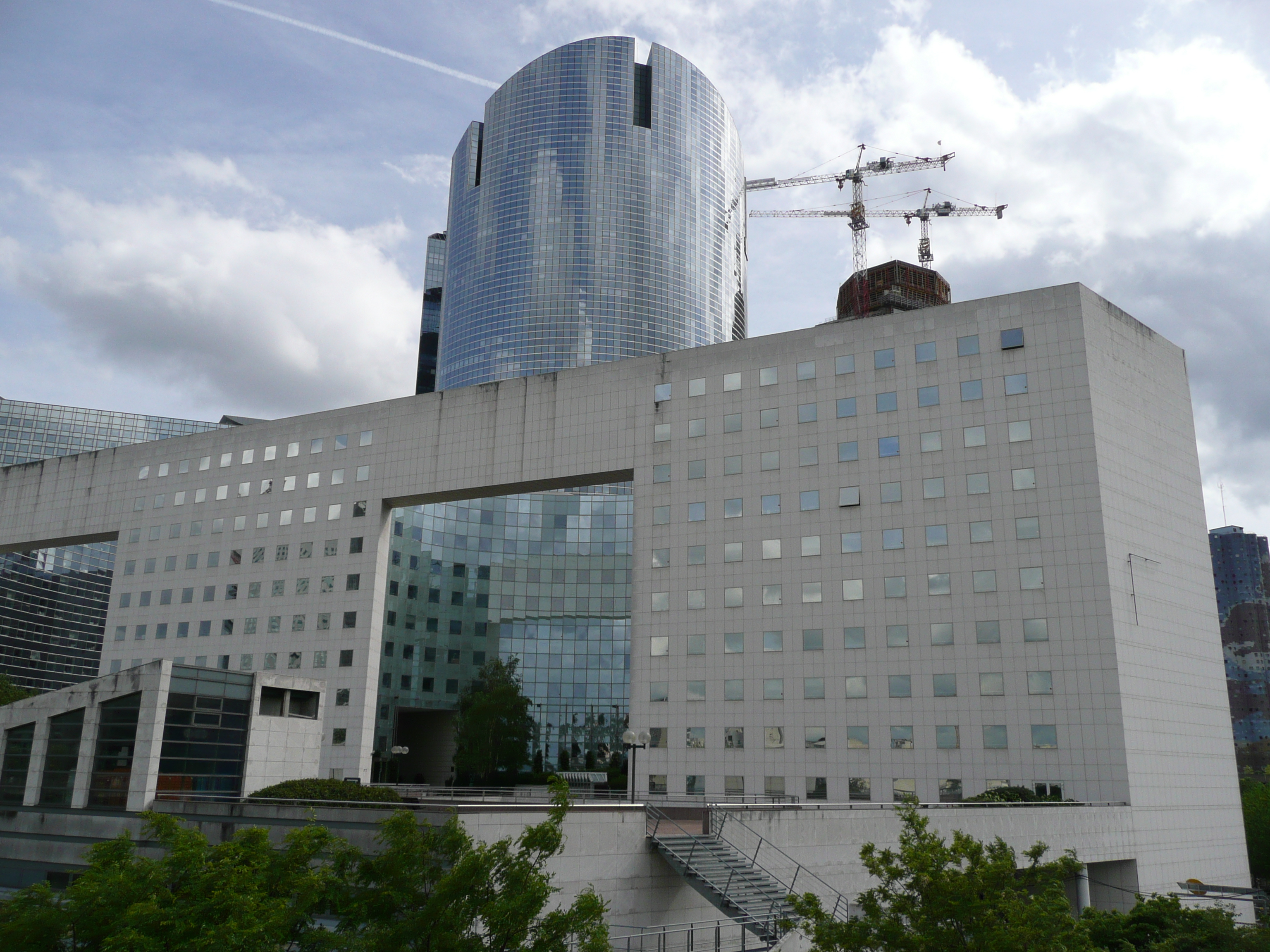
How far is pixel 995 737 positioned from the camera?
53188 mm

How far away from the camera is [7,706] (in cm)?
4256

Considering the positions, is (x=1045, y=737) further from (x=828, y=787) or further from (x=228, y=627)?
(x=228, y=627)

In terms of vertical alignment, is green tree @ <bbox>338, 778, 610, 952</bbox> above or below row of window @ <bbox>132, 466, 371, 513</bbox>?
below

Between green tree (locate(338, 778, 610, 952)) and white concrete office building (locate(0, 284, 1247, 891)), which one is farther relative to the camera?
white concrete office building (locate(0, 284, 1247, 891))

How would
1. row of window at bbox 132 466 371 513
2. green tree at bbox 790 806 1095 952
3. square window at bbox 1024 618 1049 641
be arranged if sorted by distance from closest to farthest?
1. green tree at bbox 790 806 1095 952
2. square window at bbox 1024 618 1049 641
3. row of window at bbox 132 466 371 513

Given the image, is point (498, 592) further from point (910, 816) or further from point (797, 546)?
point (910, 816)

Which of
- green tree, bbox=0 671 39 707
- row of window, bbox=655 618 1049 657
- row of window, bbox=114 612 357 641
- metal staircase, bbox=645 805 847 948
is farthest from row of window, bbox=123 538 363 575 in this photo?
metal staircase, bbox=645 805 847 948

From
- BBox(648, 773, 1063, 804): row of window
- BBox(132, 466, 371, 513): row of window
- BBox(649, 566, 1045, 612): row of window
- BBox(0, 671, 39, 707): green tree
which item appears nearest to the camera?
BBox(648, 773, 1063, 804): row of window

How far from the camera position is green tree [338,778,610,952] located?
16.6m

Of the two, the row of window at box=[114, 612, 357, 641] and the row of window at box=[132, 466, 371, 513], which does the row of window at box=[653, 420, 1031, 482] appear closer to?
the row of window at box=[132, 466, 371, 513]

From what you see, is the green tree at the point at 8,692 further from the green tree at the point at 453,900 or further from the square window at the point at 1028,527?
the green tree at the point at 453,900

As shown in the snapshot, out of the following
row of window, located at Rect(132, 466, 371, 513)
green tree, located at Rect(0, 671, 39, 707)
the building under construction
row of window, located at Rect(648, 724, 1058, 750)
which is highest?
the building under construction

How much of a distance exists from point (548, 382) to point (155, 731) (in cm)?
3715

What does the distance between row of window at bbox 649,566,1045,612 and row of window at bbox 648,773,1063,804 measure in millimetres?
9776
